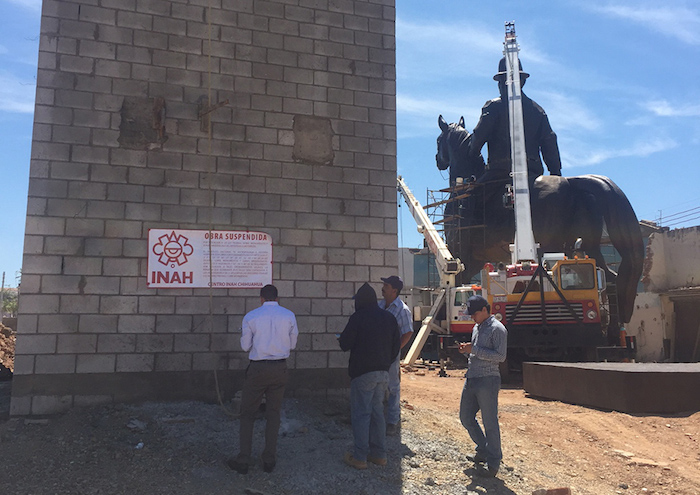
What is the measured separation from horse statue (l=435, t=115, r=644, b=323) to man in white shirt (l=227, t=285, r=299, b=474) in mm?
12355

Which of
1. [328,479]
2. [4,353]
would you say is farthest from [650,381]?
[4,353]

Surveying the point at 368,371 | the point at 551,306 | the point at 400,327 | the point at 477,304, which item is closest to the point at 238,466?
the point at 368,371

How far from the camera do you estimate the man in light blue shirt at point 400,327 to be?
6.46 meters

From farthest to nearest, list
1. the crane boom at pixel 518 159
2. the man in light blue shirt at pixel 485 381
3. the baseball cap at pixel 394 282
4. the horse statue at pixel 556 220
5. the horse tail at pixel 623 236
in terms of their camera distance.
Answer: the crane boom at pixel 518 159, the horse statue at pixel 556 220, the horse tail at pixel 623 236, the baseball cap at pixel 394 282, the man in light blue shirt at pixel 485 381

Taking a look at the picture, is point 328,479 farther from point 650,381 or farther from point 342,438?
point 650,381

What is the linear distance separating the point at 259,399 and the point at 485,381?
2186 mm

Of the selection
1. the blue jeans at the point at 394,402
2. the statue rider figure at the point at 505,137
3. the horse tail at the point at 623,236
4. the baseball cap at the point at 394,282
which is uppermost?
the statue rider figure at the point at 505,137

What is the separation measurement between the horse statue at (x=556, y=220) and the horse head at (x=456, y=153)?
0.04 meters

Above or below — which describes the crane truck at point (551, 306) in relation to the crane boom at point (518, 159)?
below

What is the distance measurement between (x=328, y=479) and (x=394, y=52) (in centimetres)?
589

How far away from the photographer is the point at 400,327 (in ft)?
21.5

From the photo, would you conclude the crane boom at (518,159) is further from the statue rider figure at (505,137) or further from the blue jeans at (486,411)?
the blue jeans at (486,411)

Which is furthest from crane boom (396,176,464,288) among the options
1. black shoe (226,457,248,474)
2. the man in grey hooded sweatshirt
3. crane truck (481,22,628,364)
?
black shoe (226,457,248,474)

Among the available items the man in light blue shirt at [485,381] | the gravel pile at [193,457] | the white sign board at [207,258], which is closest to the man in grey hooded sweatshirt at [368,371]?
the gravel pile at [193,457]
